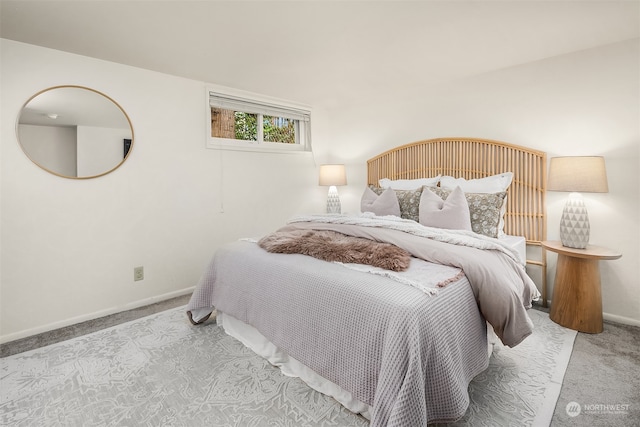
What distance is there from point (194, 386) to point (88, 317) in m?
1.55

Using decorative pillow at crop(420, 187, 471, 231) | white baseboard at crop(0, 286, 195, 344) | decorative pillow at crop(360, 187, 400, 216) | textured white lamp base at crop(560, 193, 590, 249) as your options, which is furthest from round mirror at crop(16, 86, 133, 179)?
textured white lamp base at crop(560, 193, 590, 249)

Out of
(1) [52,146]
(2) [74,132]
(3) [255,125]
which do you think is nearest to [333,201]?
(3) [255,125]

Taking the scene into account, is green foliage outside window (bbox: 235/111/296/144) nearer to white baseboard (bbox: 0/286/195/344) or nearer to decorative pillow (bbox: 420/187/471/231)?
white baseboard (bbox: 0/286/195/344)

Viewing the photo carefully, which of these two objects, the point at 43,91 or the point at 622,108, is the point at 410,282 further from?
the point at 43,91

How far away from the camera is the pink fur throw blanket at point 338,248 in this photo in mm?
1757

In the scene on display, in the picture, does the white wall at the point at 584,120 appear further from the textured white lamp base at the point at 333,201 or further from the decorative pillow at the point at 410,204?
the textured white lamp base at the point at 333,201

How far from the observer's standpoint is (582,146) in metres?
2.58

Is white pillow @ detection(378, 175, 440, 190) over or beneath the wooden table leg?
over

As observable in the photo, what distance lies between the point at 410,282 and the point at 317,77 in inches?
96.6

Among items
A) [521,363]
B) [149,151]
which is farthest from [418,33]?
[149,151]

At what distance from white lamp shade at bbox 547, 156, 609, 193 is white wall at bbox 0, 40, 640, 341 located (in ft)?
1.15

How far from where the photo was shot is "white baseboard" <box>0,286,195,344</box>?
231 centimetres

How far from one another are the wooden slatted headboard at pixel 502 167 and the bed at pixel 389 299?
1 cm

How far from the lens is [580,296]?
2293 millimetres
